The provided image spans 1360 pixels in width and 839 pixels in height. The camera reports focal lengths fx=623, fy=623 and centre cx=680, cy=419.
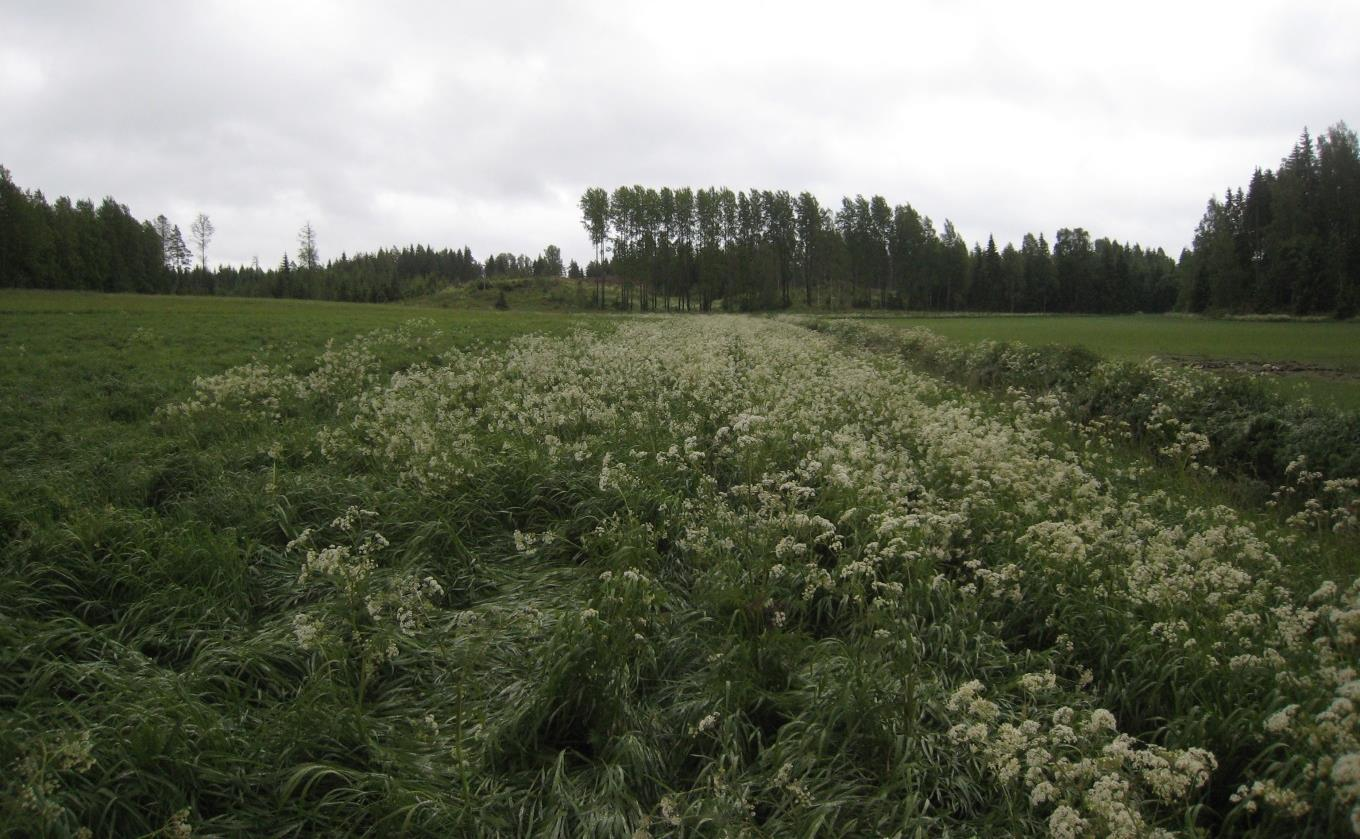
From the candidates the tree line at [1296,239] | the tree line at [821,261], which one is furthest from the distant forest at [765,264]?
the tree line at [1296,239]

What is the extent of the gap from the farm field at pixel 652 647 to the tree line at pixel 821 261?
96447mm

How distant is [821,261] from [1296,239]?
61.1m

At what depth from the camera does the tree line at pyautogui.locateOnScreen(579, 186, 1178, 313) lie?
10269 cm

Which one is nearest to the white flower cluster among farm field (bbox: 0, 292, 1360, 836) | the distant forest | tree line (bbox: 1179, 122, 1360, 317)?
farm field (bbox: 0, 292, 1360, 836)

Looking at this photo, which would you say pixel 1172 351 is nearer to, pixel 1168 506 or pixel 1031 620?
pixel 1168 506

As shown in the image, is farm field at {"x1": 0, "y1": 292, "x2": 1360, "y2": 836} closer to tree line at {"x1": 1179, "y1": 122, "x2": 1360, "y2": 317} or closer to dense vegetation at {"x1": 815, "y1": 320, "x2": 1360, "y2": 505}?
dense vegetation at {"x1": 815, "y1": 320, "x2": 1360, "y2": 505}

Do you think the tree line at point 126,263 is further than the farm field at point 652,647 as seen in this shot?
Yes

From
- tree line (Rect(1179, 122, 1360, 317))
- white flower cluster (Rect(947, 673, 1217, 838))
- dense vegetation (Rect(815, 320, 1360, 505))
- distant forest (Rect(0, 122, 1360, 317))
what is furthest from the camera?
distant forest (Rect(0, 122, 1360, 317))

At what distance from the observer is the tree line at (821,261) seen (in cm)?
10269

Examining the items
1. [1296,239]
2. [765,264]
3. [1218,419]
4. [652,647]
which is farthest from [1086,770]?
[765,264]

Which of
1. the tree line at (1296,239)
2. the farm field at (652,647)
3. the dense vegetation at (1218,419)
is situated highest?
the tree line at (1296,239)

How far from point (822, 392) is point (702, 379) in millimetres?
2370

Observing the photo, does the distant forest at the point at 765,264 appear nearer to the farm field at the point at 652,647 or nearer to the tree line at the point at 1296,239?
the tree line at the point at 1296,239

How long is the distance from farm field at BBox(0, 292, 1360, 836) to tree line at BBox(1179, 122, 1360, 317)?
62160mm
